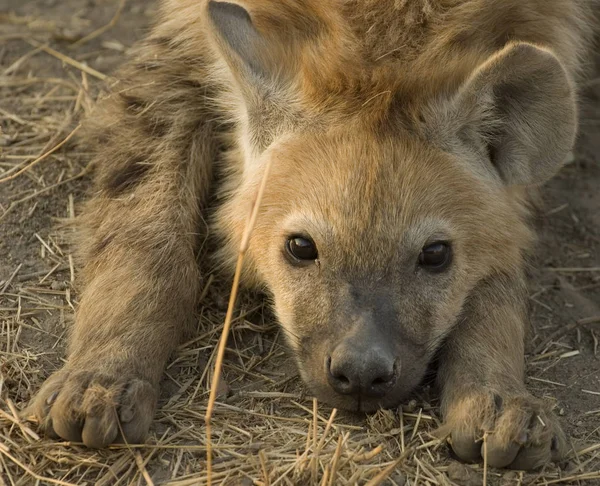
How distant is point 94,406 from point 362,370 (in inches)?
26.8

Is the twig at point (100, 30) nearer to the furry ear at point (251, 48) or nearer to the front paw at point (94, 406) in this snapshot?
the furry ear at point (251, 48)

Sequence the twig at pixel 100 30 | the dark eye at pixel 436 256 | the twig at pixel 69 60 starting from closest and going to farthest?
1. the dark eye at pixel 436 256
2. the twig at pixel 69 60
3. the twig at pixel 100 30

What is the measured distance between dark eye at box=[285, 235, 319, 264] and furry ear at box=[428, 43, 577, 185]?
50 centimetres

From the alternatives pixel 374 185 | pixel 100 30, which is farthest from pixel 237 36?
pixel 100 30

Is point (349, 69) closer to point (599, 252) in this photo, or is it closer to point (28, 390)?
point (28, 390)

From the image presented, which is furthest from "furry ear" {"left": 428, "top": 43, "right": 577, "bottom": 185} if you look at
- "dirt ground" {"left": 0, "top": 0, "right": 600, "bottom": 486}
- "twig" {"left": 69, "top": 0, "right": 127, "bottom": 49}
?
"twig" {"left": 69, "top": 0, "right": 127, "bottom": 49}

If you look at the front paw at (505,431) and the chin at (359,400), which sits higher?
the chin at (359,400)

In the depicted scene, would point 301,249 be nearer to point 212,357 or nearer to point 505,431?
point 212,357

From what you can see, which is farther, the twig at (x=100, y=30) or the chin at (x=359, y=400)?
the twig at (x=100, y=30)

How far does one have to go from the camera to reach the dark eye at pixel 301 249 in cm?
262

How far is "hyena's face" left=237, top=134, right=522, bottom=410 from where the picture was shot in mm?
2480

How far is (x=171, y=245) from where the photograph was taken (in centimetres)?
296

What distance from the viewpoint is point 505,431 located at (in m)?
2.43

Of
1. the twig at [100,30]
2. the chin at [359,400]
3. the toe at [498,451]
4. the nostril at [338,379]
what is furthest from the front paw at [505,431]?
A: the twig at [100,30]
